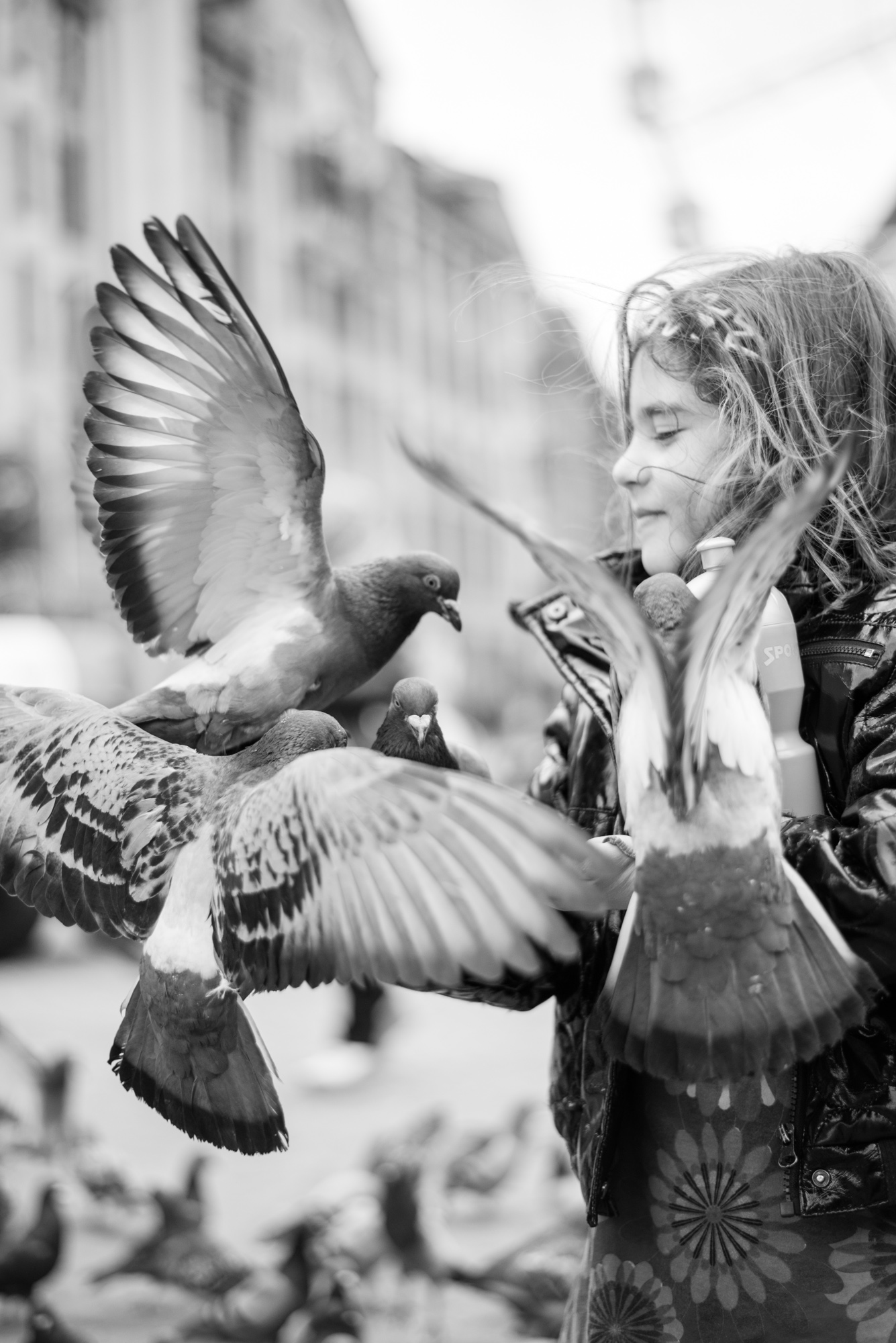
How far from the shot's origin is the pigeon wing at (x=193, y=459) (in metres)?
1.72

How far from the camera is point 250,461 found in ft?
6.03

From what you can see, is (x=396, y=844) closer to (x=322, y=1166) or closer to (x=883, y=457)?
(x=883, y=457)

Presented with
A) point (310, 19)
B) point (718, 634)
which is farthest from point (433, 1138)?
point (310, 19)

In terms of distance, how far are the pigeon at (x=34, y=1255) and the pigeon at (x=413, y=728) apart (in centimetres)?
224

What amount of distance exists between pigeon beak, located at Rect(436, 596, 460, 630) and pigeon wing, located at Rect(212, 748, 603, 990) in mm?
922

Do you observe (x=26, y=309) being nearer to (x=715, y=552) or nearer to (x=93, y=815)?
(x=93, y=815)

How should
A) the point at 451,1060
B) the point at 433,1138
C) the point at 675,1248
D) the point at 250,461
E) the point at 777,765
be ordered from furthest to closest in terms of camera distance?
the point at 451,1060, the point at 433,1138, the point at 250,461, the point at 675,1248, the point at 777,765

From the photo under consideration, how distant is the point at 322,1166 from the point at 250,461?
3.62 m

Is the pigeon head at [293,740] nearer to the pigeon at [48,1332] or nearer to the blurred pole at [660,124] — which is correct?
the pigeon at [48,1332]

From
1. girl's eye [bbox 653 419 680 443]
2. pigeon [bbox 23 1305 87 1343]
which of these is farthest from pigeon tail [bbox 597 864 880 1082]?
pigeon [bbox 23 1305 87 1343]

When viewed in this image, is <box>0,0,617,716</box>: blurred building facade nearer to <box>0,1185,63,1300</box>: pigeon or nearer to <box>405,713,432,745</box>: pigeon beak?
<box>405,713,432,745</box>: pigeon beak

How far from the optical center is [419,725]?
5.22 feet

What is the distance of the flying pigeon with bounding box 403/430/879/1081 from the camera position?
3.92 feet

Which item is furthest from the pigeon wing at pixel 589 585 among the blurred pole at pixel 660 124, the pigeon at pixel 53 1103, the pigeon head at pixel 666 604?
the blurred pole at pixel 660 124
